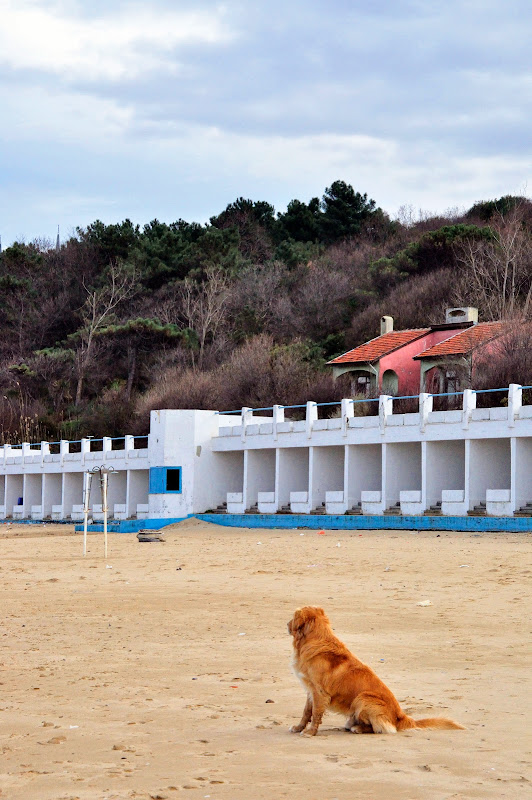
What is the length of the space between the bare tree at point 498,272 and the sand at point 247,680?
39757 millimetres

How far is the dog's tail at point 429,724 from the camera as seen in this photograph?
6980mm

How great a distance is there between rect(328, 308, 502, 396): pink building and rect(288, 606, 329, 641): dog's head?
37.5 metres

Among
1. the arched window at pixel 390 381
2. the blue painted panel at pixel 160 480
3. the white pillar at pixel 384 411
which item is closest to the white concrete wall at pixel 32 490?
the blue painted panel at pixel 160 480

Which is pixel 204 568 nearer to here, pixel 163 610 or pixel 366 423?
pixel 163 610

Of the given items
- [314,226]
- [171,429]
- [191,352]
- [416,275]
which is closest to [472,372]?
[171,429]

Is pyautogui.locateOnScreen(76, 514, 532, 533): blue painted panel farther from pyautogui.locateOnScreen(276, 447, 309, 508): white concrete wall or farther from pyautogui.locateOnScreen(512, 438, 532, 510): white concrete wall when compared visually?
pyautogui.locateOnScreen(276, 447, 309, 508): white concrete wall

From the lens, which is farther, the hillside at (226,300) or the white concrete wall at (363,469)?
the hillside at (226,300)

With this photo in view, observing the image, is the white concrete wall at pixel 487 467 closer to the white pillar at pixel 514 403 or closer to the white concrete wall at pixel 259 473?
the white pillar at pixel 514 403

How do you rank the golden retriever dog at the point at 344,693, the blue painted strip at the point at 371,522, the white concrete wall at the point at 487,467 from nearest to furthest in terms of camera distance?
1. the golden retriever dog at the point at 344,693
2. the blue painted strip at the point at 371,522
3. the white concrete wall at the point at 487,467

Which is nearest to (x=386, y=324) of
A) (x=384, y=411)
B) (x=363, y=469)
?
(x=363, y=469)

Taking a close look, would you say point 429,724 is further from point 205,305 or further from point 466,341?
point 205,305

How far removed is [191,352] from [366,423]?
34884 millimetres

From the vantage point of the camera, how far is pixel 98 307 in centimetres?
7988

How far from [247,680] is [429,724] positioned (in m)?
2.57
